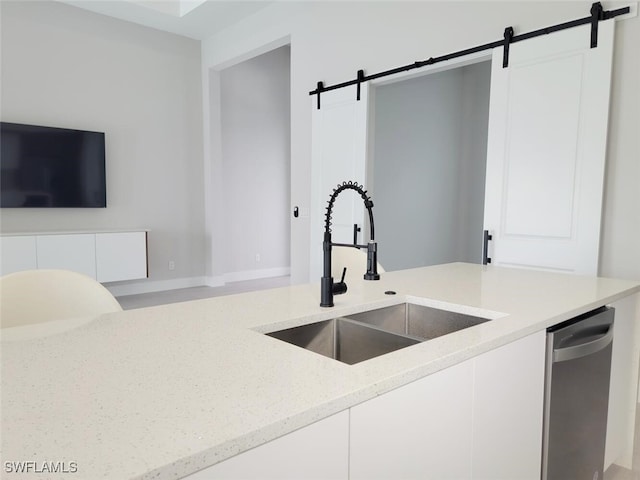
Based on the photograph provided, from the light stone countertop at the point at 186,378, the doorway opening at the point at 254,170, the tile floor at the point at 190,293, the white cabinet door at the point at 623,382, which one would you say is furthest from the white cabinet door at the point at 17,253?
the white cabinet door at the point at 623,382

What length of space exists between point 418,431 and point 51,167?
5080mm

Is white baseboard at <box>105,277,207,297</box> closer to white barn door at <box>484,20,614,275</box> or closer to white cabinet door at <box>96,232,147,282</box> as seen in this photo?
white cabinet door at <box>96,232,147,282</box>

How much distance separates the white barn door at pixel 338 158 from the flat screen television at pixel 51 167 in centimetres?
256

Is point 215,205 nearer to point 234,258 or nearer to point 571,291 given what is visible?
point 234,258

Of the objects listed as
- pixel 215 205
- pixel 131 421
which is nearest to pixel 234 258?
pixel 215 205

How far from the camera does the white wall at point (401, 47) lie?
2.49 m

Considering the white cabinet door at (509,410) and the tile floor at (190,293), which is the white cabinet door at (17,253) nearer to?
the tile floor at (190,293)

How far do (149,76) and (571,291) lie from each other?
540cm

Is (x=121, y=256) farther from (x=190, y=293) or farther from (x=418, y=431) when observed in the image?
(x=418, y=431)

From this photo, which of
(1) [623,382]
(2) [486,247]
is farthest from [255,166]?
(1) [623,382]

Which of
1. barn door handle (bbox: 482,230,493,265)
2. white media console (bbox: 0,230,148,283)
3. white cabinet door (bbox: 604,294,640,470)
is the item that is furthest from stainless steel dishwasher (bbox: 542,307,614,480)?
white media console (bbox: 0,230,148,283)

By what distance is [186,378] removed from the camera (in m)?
0.77

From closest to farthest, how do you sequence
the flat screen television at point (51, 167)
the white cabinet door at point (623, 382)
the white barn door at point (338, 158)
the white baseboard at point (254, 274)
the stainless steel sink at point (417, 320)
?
1. the stainless steel sink at point (417, 320)
2. the white cabinet door at point (623, 382)
3. the white barn door at point (338, 158)
4. the flat screen television at point (51, 167)
5. the white baseboard at point (254, 274)

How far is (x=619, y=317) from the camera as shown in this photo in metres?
1.67
